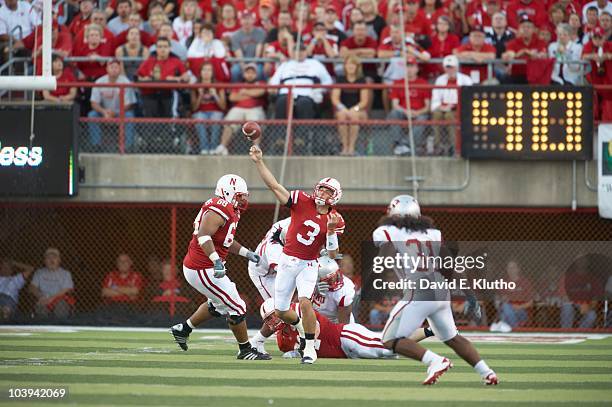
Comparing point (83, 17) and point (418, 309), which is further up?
point (83, 17)

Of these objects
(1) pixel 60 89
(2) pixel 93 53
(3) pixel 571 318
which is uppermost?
(2) pixel 93 53

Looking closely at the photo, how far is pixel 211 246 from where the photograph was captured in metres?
12.1

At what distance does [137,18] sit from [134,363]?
880 cm

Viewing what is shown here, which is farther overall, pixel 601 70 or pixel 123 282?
pixel 123 282

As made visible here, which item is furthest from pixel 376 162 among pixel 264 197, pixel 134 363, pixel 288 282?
pixel 134 363

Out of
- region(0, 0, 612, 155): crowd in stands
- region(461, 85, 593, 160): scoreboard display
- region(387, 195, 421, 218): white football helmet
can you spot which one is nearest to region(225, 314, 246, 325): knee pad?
region(387, 195, 421, 218): white football helmet

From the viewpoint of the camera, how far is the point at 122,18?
1980 cm

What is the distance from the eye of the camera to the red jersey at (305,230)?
41.0 ft

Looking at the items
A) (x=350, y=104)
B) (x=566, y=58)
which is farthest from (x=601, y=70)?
(x=350, y=104)

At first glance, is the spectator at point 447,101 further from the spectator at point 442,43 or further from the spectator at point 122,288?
the spectator at point 122,288

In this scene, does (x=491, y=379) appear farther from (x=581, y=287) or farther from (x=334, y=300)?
(x=581, y=287)

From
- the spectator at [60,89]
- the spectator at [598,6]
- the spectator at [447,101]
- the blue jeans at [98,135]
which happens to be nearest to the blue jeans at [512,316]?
the spectator at [447,101]

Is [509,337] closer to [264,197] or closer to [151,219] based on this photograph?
[264,197]

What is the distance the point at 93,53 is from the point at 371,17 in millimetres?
4295
